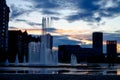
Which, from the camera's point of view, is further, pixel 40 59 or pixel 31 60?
pixel 31 60

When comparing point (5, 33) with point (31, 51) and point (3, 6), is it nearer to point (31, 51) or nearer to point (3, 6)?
point (3, 6)

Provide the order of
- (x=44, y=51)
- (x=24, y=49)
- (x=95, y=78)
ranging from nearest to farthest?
(x=95, y=78) < (x=44, y=51) < (x=24, y=49)

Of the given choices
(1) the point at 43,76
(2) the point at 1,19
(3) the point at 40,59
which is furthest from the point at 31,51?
(2) the point at 1,19

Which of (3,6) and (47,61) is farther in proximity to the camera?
(3,6)

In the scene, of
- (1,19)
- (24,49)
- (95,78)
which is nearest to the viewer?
(95,78)

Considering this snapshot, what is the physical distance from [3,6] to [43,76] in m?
147

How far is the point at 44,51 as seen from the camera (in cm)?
7356

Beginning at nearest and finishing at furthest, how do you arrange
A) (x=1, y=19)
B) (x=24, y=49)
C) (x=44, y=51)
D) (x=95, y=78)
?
(x=95, y=78) < (x=44, y=51) < (x=1, y=19) < (x=24, y=49)

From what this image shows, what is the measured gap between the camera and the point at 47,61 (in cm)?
7394

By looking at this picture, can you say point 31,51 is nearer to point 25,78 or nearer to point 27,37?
point 25,78

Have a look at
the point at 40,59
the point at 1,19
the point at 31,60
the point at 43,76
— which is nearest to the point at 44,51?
the point at 40,59

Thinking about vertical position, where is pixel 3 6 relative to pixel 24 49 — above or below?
above

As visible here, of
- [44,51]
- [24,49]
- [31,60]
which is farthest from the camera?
[24,49]

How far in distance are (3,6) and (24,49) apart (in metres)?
25.5
